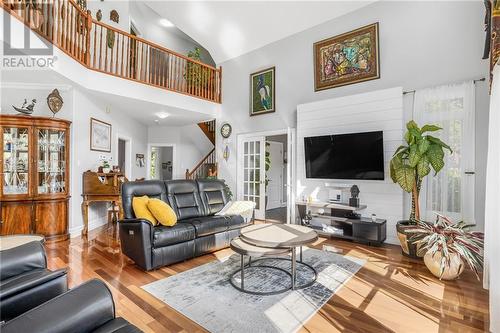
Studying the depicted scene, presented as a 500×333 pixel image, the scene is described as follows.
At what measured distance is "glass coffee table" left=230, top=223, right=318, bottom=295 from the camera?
2.53m

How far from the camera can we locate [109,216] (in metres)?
5.56

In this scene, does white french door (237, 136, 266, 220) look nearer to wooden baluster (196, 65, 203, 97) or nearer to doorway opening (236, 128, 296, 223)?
doorway opening (236, 128, 296, 223)

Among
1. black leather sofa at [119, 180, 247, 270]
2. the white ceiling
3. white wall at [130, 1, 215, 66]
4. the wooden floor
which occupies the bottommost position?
the wooden floor

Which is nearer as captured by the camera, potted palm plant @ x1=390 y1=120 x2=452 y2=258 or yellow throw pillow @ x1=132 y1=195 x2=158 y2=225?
yellow throw pillow @ x1=132 y1=195 x2=158 y2=225

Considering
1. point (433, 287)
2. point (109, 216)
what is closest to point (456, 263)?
point (433, 287)

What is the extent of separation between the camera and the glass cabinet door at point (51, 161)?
4125mm

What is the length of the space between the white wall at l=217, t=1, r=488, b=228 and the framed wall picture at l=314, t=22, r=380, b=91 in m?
0.11

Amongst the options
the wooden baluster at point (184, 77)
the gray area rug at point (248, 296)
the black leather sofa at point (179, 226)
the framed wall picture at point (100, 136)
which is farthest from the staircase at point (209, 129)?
the gray area rug at point (248, 296)

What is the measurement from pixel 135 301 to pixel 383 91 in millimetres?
4410

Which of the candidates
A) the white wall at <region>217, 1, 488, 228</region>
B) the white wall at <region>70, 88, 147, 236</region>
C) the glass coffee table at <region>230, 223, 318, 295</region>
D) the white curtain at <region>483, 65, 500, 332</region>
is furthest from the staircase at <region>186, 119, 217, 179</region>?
the white curtain at <region>483, 65, 500, 332</region>

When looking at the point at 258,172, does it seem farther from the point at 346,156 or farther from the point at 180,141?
the point at 180,141

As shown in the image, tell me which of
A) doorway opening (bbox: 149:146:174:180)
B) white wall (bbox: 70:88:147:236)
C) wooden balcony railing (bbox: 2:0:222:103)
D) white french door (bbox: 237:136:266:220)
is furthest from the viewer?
doorway opening (bbox: 149:146:174:180)

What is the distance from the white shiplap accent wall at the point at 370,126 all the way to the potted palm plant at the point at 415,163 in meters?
0.46

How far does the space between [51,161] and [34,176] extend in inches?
13.5
